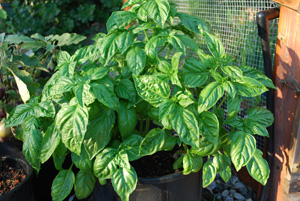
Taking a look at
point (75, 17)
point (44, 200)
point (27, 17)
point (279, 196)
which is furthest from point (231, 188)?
point (27, 17)

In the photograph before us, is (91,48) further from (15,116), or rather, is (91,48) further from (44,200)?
(44,200)

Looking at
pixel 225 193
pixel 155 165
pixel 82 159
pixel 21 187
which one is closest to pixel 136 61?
pixel 82 159

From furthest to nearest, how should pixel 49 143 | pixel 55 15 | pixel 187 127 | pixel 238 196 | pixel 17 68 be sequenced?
pixel 55 15 < pixel 238 196 < pixel 17 68 < pixel 49 143 < pixel 187 127

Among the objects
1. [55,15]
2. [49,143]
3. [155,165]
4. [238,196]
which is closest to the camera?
[49,143]

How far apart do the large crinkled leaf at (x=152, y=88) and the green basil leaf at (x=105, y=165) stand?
25 centimetres

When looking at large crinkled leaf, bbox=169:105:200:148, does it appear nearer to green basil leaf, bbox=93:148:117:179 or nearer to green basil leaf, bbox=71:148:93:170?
green basil leaf, bbox=93:148:117:179

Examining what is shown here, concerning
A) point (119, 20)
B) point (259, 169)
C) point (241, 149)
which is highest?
point (119, 20)

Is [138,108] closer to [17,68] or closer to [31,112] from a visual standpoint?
[31,112]

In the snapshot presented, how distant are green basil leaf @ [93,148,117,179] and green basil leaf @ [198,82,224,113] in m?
0.37

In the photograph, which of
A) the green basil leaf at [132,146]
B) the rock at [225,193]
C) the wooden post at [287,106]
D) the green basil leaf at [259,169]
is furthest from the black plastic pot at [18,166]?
the wooden post at [287,106]

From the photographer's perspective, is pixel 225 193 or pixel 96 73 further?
pixel 225 193

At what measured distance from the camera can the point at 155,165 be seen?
145 cm

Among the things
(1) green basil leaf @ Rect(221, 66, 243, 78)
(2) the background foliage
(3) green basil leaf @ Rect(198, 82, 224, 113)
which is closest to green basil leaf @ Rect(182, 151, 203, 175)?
(3) green basil leaf @ Rect(198, 82, 224, 113)

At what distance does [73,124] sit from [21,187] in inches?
19.4
